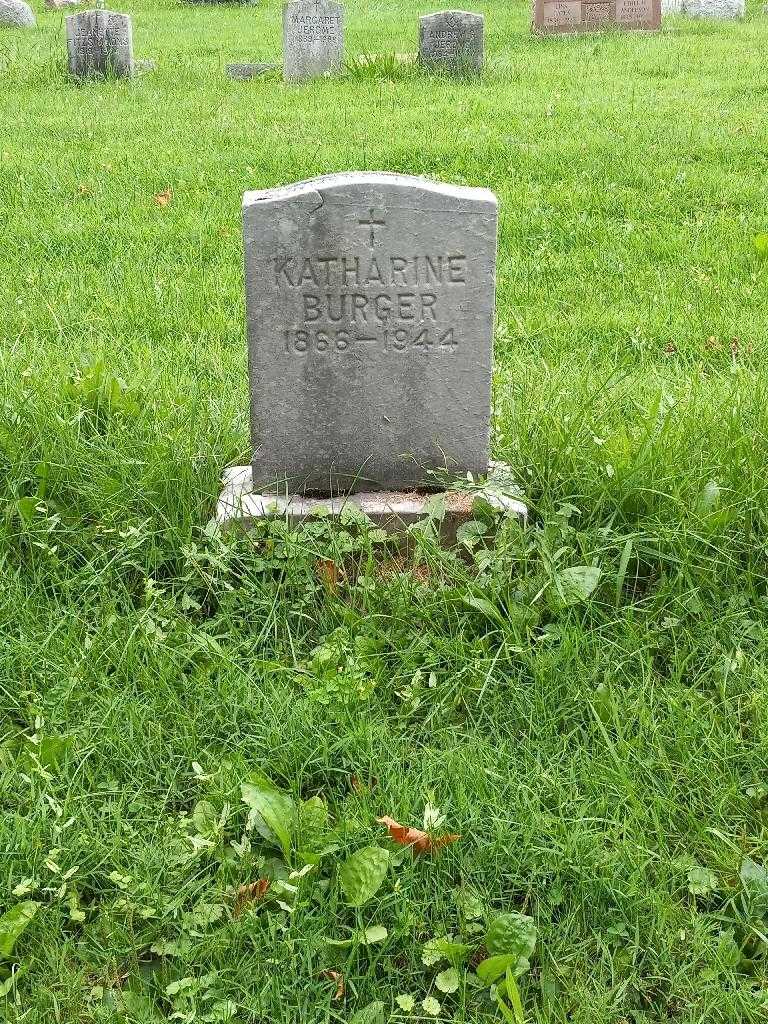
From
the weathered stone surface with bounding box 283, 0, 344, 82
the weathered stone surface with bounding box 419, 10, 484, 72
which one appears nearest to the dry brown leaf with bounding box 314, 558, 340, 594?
the weathered stone surface with bounding box 419, 10, 484, 72

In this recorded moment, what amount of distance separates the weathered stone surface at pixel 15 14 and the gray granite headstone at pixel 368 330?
14360 millimetres

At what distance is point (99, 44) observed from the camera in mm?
10227

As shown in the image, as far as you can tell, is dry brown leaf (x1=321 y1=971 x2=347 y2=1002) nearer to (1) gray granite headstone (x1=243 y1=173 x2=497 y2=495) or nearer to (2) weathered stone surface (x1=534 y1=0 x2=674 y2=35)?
(1) gray granite headstone (x1=243 y1=173 x2=497 y2=495)

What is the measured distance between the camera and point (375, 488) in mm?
3170

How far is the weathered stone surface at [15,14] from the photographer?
49.0ft

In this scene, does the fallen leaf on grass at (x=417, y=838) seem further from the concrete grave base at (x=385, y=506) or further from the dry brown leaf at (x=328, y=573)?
the concrete grave base at (x=385, y=506)

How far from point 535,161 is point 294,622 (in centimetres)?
505

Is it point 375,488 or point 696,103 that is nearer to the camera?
point 375,488

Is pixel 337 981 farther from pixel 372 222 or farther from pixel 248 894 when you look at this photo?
pixel 372 222

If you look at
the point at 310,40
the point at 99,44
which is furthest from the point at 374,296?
the point at 99,44

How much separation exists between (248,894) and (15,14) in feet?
52.3

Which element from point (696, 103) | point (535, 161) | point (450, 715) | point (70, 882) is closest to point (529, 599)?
point (450, 715)

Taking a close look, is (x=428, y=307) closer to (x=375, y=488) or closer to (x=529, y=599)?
(x=375, y=488)

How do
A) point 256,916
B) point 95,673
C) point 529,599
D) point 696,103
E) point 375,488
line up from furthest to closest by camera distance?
point 696,103, point 375,488, point 529,599, point 95,673, point 256,916
